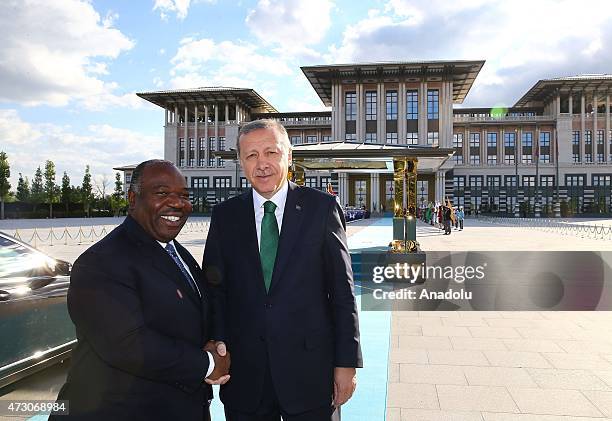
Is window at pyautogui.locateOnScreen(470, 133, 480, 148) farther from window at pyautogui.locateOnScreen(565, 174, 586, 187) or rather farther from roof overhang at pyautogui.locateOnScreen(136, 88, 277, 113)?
roof overhang at pyautogui.locateOnScreen(136, 88, 277, 113)

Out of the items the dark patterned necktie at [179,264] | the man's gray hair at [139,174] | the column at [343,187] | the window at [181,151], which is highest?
the window at [181,151]

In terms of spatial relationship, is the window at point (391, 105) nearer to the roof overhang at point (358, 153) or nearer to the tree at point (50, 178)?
the tree at point (50, 178)

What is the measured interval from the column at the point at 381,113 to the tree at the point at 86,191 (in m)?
42.3

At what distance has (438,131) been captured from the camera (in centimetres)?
6481

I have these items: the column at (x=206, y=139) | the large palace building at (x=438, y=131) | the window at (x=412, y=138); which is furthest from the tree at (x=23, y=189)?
the window at (x=412, y=138)

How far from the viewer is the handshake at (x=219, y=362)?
2.16m

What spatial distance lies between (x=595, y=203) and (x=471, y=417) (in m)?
70.1

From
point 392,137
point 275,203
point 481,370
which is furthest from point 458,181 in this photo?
point 275,203

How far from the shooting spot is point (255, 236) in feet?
8.10

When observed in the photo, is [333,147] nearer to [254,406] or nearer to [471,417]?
[471,417]

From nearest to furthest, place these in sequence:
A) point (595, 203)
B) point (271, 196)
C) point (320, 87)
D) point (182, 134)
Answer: point (271, 196)
point (595, 203)
point (320, 87)
point (182, 134)

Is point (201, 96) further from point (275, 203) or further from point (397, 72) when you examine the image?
point (275, 203)

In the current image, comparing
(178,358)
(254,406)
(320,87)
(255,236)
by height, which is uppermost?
(320,87)

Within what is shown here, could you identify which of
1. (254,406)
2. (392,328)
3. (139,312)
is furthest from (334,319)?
(392,328)
